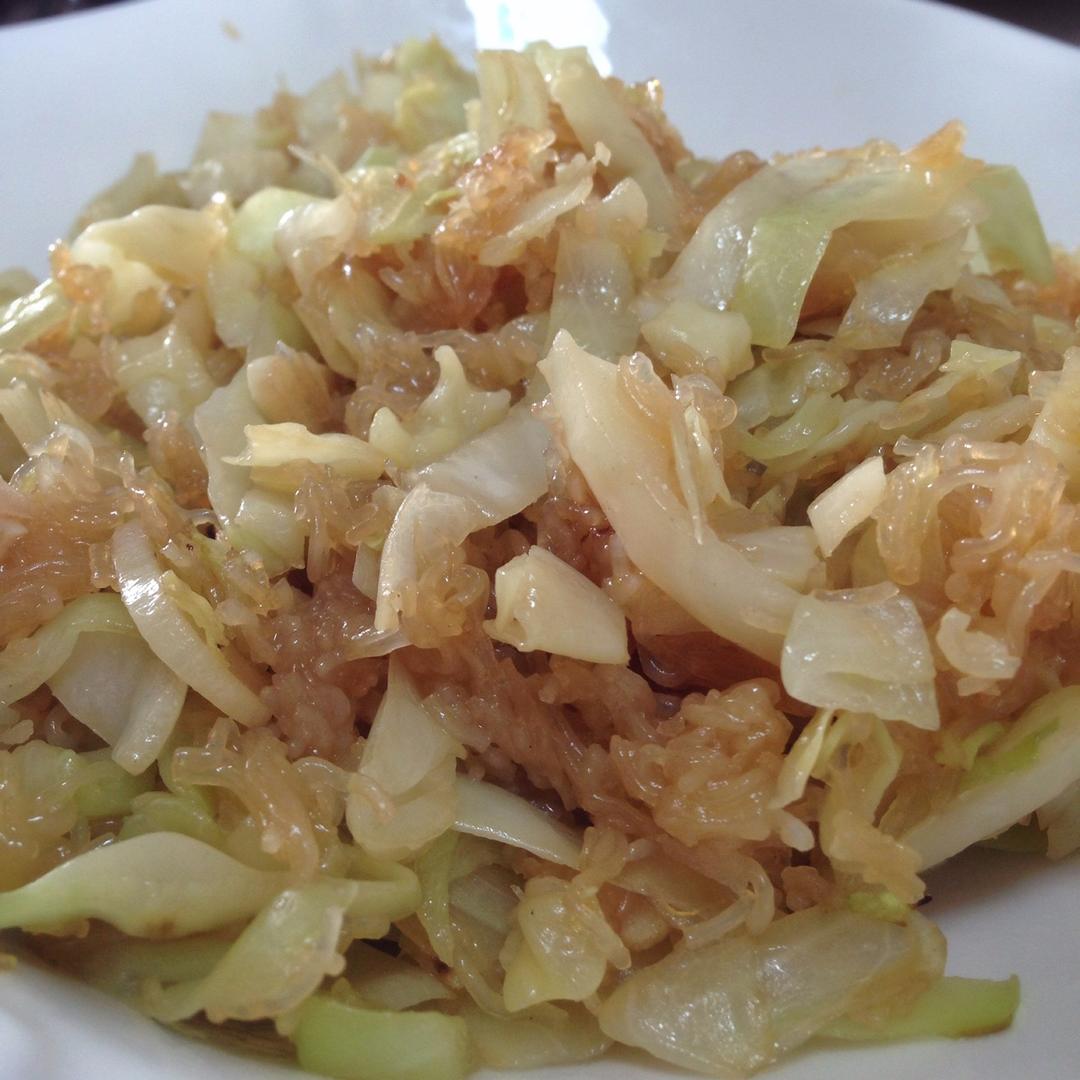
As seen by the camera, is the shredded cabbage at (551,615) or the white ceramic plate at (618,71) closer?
the shredded cabbage at (551,615)

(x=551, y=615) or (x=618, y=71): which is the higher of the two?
(x=618, y=71)

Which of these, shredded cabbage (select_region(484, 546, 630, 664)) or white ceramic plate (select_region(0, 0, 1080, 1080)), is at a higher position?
white ceramic plate (select_region(0, 0, 1080, 1080))

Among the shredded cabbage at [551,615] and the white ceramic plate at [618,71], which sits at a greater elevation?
the white ceramic plate at [618,71]

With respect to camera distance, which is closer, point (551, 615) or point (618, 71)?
point (551, 615)

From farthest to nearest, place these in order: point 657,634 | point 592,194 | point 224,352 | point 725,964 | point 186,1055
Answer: point 224,352 → point 592,194 → point 657,634 → point 725,964 → point 186,1055

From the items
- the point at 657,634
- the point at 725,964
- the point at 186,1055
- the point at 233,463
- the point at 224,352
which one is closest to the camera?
the point at 186,1055

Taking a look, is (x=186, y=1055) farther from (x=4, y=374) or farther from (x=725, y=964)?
(x=4, y=374)

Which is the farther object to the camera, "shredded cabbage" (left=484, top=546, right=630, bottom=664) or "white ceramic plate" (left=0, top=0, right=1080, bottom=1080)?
"white ceramic plate" (left=0, top=0, right=1080, bottom=1080)

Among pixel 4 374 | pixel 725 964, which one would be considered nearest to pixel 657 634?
pixel 725 964
